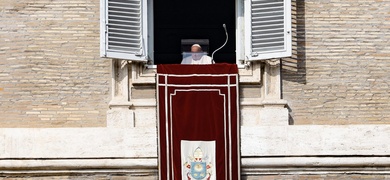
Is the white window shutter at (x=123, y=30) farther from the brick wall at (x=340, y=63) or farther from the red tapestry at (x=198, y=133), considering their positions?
the brick wall at (x=340, y=63)

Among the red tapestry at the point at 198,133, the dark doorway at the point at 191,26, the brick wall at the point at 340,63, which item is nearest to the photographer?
the red tapestry at the point at 198,133

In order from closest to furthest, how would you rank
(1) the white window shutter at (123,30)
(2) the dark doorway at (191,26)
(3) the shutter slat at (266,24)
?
(1) the white window shutter at (123,30)
(3) the shutter slat at (266,24)
(2) the dark doorway at (191,26)

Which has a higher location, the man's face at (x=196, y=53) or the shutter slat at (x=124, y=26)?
the shutter slat at (x=124, y=26)

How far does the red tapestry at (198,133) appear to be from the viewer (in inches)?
694

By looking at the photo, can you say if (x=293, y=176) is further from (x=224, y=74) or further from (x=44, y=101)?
(x=44, y=101)

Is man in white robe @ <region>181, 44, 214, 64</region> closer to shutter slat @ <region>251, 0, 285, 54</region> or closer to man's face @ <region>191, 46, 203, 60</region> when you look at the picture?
man's face @ <region>191, 46, 203, 60</region>

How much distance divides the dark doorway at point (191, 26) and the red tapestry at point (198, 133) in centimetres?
81

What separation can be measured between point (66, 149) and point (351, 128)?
3363mm

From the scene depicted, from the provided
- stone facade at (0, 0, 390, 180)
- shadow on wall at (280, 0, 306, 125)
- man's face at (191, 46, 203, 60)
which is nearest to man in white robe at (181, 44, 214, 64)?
man's face at (191, 46, 203, 60)

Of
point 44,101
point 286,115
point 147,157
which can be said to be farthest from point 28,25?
point 286,115

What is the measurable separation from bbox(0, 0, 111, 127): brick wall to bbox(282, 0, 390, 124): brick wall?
2326 mm

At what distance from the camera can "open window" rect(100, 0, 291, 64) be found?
17828 mm

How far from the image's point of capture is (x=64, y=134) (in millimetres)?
17734

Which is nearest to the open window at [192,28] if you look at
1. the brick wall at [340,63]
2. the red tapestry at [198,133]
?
the brick wall at [340,63]
